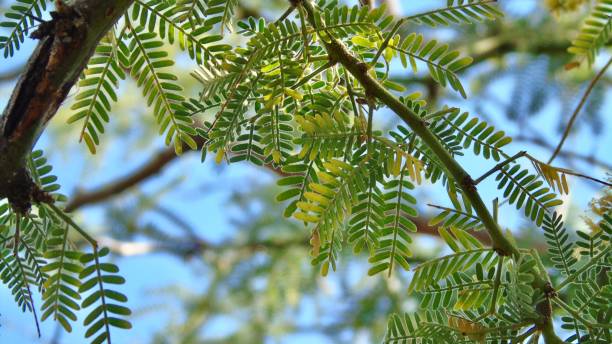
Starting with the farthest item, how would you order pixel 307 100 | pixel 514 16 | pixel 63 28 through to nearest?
pixel 514 16, pixel 307 100, pixel 63 28

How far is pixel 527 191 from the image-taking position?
0.52 metres

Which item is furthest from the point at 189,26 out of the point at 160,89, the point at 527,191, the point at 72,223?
the point at 527,191

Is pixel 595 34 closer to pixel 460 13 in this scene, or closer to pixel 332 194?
pixel 460 13

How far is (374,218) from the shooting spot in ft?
1.64

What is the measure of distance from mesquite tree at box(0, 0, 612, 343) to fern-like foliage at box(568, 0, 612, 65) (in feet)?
0.58

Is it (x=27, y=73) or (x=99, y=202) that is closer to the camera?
(x=27, y=73)

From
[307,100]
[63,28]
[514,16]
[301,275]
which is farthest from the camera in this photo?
[514,16]

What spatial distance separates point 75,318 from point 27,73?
0.18 meters

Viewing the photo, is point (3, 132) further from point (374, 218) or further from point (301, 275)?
point (301, 275)

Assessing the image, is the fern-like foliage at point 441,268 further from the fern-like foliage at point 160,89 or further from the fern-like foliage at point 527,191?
the fern-like foliage at point 160,89

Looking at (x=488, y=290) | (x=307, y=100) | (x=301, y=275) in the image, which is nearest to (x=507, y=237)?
(x=488, y=290)

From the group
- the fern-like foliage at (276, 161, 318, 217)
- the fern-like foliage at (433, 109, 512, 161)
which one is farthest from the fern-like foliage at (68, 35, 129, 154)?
the fern-like foliage at (433, 109, 512, 161)

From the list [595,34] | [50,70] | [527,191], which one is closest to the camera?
[50,70]

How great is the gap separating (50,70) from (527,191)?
339 millimetres
